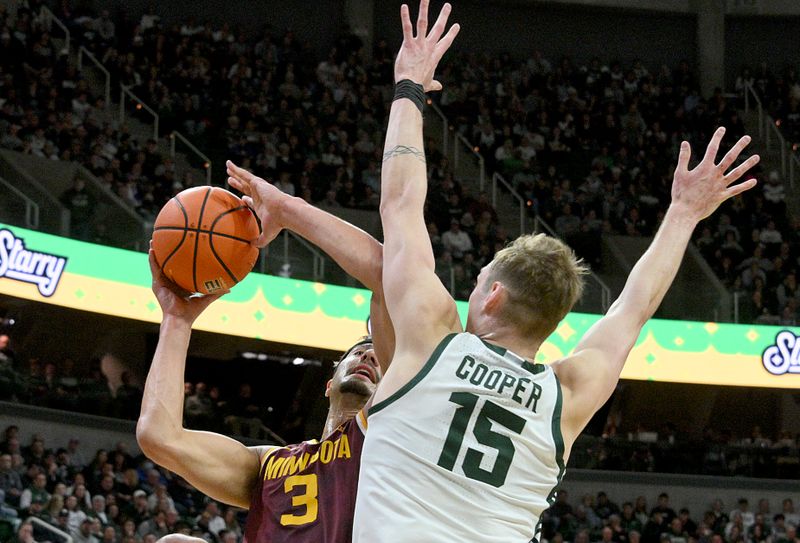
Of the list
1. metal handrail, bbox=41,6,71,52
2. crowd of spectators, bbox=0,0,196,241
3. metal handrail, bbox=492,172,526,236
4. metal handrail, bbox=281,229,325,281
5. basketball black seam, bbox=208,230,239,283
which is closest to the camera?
basketball black seam, bbox=208,230,239,283

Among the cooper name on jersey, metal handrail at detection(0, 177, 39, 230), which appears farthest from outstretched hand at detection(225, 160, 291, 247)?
metal handrail at detection(0, 177, 39, 230)

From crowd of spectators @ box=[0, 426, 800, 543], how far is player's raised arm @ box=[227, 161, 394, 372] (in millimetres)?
7919

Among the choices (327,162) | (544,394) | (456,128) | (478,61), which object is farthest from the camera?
(478,61)

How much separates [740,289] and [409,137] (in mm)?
17538

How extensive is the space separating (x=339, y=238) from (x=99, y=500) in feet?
35.6

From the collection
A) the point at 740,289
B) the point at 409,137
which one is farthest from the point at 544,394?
the point at 740,289

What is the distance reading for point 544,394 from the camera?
8.80ft

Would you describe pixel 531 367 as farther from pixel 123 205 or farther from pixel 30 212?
pixel 123 205

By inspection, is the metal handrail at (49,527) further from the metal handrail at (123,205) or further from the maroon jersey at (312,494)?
the maroon jersey at (312,494)

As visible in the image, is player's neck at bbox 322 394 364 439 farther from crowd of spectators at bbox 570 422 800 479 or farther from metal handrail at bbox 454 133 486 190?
metal handrail at bbox 454 133 486 190

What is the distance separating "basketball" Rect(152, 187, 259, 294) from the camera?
347 cm

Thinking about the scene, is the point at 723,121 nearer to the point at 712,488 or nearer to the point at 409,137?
the point at 712,488

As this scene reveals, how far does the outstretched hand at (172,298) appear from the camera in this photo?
352cm

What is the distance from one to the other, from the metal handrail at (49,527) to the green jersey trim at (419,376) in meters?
9.85
